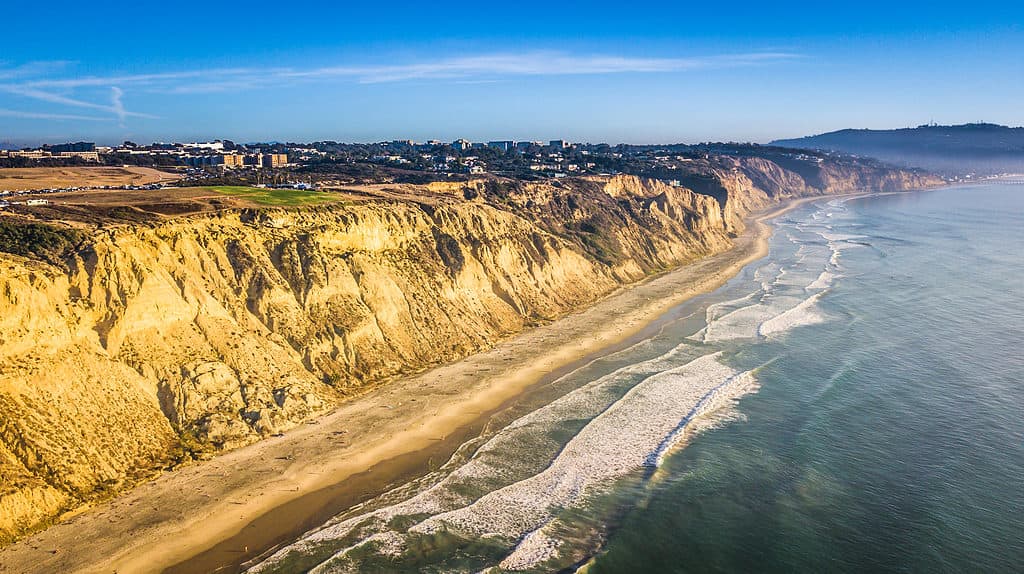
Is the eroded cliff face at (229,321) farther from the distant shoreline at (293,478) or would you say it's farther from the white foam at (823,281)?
the white foam at (823,281)

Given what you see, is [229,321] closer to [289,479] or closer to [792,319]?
[289,479]

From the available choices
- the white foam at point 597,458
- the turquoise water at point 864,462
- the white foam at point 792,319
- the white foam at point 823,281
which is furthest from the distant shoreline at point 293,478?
the white foam at point 823,281

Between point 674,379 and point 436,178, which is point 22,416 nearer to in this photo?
point 674,379

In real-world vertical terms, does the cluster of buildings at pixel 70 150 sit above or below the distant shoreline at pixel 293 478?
above

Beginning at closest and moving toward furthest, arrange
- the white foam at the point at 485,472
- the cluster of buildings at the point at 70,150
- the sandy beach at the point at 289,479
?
the sandy beach at the point at 289,479 < the white foam at the point at 485,472 < the cluster of buildings at the point at 70,150

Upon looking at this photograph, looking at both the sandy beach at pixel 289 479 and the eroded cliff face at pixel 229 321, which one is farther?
the eroded cliff face at pixel 229 321

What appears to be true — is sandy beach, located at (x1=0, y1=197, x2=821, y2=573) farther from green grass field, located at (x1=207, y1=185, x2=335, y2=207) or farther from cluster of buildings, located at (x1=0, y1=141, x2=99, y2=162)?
cluster of buildings, located at (x1=0, y1=141, x2=99, y2=162)
